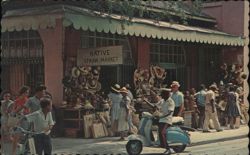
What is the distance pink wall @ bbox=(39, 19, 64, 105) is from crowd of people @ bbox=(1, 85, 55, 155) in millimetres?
2959

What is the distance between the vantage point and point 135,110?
675 inches

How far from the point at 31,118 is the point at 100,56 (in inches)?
257

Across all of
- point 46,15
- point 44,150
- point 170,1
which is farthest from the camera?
point 170,1

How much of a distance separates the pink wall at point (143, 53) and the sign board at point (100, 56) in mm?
3646

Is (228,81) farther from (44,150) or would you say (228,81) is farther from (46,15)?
(44,150)

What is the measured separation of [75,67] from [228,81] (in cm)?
907

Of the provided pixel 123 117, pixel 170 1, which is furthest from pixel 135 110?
pixel 170 1

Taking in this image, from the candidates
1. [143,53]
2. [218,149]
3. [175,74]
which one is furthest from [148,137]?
[175,74]

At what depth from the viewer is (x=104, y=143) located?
14617 millimetres

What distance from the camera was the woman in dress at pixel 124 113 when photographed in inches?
604

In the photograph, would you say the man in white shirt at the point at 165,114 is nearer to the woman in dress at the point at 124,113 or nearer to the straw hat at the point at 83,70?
the woman in dress at the point at 124,113

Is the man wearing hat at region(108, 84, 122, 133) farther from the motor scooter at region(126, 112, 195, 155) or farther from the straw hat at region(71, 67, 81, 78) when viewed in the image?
the motor scooter at region(126, 112, 195, 155)

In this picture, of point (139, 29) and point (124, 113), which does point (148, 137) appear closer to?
point (124, 113)

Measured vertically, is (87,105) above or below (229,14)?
below
